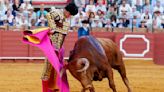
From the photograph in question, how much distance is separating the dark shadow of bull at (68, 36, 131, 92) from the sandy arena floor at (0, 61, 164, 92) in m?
1.93

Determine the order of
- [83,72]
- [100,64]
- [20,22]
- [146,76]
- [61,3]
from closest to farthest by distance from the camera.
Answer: [83,72] → [100,64] → [146,76] → [20,22] → [61,3]

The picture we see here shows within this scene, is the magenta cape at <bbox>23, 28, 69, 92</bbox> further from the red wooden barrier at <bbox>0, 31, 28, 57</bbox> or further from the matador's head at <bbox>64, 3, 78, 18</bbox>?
the red wooden barrier at <bbox>0, 31, 28, 57</bbox>

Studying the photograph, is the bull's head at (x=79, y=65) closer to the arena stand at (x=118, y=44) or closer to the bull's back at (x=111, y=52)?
the bull's back at (x=111, y=52)

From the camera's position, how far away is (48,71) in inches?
285

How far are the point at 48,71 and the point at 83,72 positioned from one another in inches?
23.3

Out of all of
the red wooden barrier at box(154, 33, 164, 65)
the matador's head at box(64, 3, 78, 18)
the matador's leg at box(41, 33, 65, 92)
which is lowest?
the red wooden barrier at box(154, 33, 164, 65)

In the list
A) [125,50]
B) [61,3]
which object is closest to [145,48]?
[125,50]

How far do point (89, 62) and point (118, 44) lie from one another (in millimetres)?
8797

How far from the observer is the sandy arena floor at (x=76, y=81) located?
9.62 metres

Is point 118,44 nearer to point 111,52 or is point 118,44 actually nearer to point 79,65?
point 111,52

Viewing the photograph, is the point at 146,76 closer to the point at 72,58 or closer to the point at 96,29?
the point at 96,29

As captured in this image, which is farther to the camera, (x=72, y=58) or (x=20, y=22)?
(x=20, y=22)

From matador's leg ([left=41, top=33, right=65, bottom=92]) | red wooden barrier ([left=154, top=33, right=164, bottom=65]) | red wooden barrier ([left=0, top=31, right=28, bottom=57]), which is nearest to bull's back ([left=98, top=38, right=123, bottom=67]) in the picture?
matador's leg ([left=41, top=33, right=65, bottom=92])

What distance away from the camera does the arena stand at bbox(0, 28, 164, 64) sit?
50.9ft
